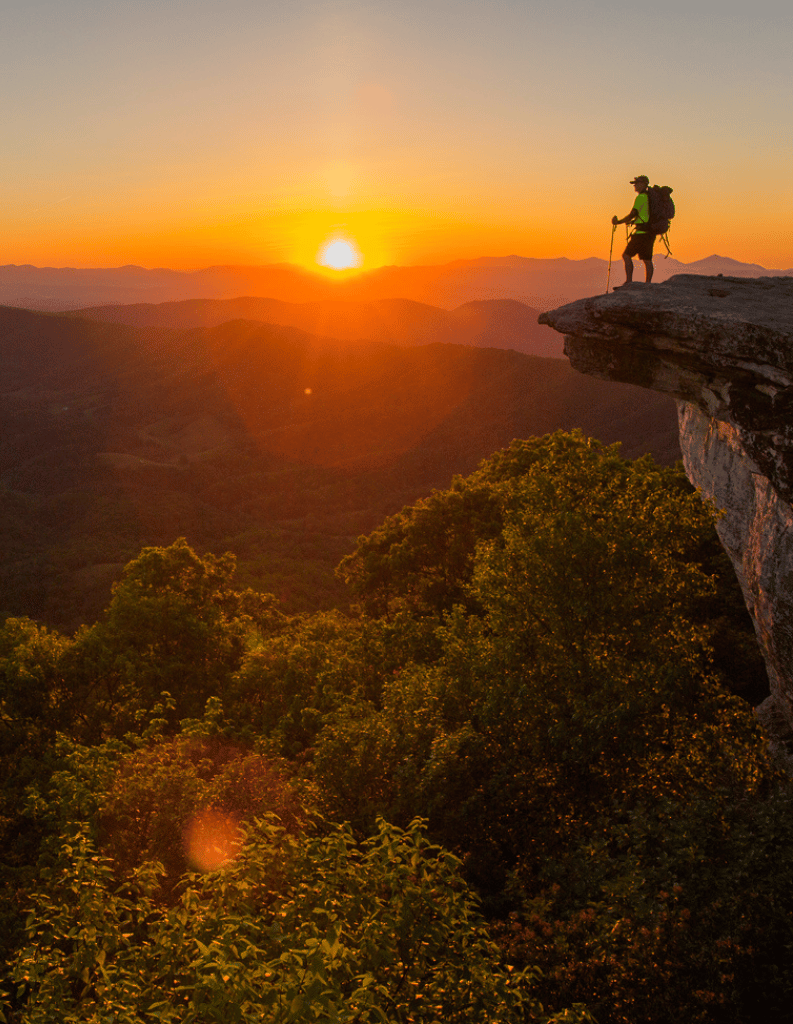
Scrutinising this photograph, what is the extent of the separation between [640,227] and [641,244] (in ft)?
1.43

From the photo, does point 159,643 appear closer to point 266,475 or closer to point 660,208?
point 660,208

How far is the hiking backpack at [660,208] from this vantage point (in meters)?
18.1

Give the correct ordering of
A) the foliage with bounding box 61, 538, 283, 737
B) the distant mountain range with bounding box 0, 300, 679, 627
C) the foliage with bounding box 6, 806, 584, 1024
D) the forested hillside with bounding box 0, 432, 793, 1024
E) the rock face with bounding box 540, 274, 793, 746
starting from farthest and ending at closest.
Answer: the distant mountain range with bounding box 0, 300, 679, 627 → the foliage with bounding box 61, 538, 283, 737 → the rock face with bounding box 540, 274, 793, 746 → the forested hillside with bounding box 0, 432, 793, 1024 → the foliage with bounding box 6, 806, 584, 1024

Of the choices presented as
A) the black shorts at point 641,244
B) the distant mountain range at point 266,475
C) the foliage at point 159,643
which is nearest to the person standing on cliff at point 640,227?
the black shorts at point 641,244

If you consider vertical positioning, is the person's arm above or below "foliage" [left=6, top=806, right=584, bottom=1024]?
above

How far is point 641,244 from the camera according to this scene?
1842 centimetres

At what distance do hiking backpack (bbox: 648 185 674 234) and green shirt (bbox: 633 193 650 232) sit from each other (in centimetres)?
23

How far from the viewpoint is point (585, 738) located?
44.9 feet

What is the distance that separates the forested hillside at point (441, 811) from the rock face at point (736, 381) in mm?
1448

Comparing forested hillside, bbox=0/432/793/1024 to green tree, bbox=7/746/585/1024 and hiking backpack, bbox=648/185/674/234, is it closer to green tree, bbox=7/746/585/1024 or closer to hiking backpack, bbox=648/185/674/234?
green tree, bbox=7/746/585/1024

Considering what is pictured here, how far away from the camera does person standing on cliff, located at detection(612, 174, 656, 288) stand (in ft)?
58.8

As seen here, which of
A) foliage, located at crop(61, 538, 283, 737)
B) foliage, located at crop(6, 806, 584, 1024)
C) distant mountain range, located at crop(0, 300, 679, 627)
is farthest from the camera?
distant mountain range, located at crop(0, 300, 679, 627)

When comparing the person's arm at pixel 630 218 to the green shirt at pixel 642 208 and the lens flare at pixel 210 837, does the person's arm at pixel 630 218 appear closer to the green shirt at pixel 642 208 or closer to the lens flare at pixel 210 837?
the green shirt at pixel 642 208

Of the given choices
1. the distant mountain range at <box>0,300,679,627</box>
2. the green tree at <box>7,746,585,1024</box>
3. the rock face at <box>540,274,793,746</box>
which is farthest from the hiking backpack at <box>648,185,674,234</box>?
the distant mountain range at <box>0,300,679,627</box>
